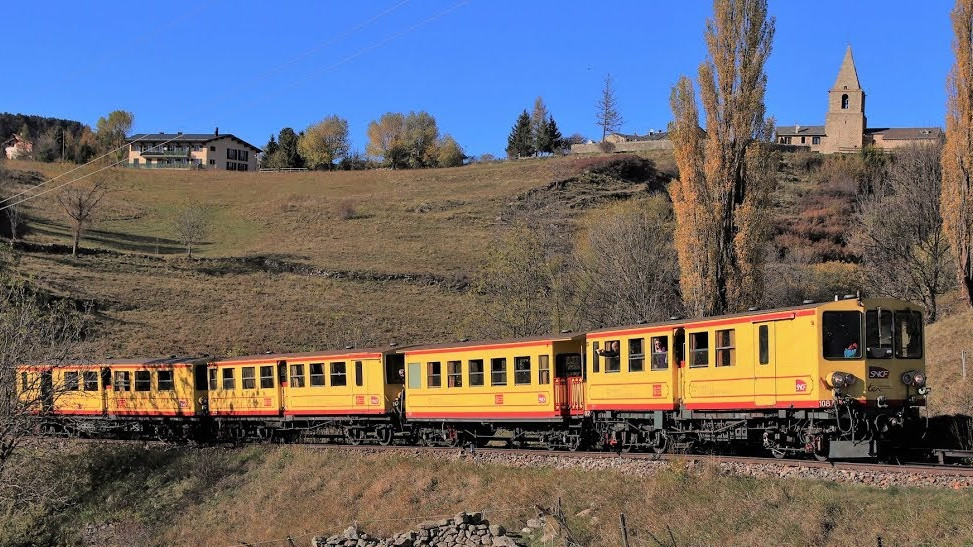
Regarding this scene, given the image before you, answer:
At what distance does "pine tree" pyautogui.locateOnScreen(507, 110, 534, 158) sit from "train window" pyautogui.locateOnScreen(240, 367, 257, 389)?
111 m

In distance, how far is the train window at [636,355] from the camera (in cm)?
1981

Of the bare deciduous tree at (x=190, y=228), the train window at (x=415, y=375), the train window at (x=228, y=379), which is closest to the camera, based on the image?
the train window at (x=415, y=375)

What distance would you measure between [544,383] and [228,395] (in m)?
13.6

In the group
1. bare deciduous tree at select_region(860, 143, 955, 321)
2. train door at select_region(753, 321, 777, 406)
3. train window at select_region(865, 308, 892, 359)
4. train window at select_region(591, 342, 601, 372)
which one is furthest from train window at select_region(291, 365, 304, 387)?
bare deciduous tree at select_region(860, 143, 955, 321)

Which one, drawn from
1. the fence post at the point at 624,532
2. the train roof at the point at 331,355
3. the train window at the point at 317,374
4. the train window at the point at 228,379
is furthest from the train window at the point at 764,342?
the train window at the point at 228,379

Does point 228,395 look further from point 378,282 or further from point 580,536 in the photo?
point 378,282

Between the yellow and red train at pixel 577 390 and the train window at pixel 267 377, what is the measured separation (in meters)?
0.05

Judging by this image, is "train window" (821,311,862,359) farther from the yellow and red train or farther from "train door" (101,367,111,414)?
"train door" (101,367,111,414)

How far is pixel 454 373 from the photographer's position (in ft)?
79.0

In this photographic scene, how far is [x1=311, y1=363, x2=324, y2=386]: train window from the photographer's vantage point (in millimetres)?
27281

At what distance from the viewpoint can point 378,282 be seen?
65250mm

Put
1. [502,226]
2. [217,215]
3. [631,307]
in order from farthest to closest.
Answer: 1. [217,215]
2. [502,226]
3. [631,307]

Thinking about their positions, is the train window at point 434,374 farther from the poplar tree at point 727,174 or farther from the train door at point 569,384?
the poplar tree at point 727,174

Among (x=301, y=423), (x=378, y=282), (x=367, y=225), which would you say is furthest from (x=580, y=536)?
(x=367, y=225)
